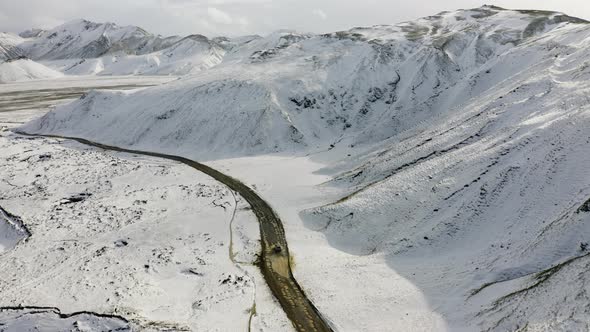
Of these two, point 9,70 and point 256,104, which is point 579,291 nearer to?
point 256,104

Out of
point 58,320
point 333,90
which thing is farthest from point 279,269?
point 333,90

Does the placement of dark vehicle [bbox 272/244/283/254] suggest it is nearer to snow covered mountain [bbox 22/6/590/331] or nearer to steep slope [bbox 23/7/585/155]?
snow covered mountain [bbox 22/6/590/331]

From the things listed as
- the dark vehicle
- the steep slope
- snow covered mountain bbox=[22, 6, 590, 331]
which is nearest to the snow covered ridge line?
the dark vehicle

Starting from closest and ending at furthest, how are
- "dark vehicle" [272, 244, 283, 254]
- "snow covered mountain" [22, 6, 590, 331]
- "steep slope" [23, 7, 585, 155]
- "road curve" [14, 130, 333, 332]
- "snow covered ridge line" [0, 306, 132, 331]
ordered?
1. "snow covered ridge line" [0, 306, 132, 331]
2. "road curve" [14, 130, 333, 332]
3. "snow covered mountain" [22, 6, 590, 331]
4. "dark vehicle" [272, 244, 283, 254]
5. "steep slope" [23, 7, 585, 155]

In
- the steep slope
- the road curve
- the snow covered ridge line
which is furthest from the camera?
the steep slope

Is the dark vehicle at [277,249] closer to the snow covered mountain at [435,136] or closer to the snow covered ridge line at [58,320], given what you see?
the snow covered mountain at [435,136]

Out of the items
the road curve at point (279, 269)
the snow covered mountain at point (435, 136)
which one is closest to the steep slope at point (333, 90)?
the snow covered mountain at point (435, 136)

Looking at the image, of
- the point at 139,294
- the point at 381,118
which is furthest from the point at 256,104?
the point at 139,294
